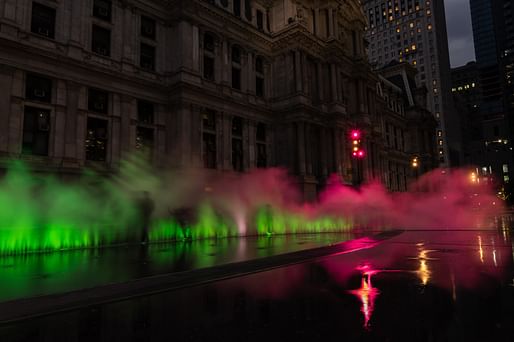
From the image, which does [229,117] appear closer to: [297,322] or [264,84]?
[264,84]

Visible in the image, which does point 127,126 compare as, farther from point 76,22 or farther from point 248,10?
point 248,10

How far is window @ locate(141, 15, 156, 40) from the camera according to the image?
27.5m

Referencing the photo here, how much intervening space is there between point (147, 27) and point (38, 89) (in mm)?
10525

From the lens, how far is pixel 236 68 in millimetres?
33781

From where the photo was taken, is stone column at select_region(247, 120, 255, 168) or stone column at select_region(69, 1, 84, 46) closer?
stone column at select_region(69, 1, 84, 46)

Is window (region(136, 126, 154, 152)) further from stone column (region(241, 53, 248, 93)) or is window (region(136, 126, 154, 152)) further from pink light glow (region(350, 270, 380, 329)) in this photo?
pink light glow (region(350, 270, 380, 329))

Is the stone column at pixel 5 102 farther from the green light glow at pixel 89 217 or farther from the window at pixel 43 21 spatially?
the window at pixel 43 21

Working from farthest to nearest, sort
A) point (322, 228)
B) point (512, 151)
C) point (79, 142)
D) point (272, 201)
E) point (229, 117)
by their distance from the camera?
point (512, 151) → point (229, 117) → point (272, 201) → point (322, 228) → point (79, 142)

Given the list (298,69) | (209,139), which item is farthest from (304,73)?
(209,139)

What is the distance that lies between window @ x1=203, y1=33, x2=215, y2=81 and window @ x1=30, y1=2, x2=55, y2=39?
12.0 m

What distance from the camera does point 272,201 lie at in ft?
95.6

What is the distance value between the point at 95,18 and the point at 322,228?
899 inches

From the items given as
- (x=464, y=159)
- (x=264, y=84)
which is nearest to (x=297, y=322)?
(x=264, y=84)

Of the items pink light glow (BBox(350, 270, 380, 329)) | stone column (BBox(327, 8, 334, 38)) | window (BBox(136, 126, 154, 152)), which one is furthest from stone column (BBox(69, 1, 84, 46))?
stone column (BBox(327, 8, 334, 38))
